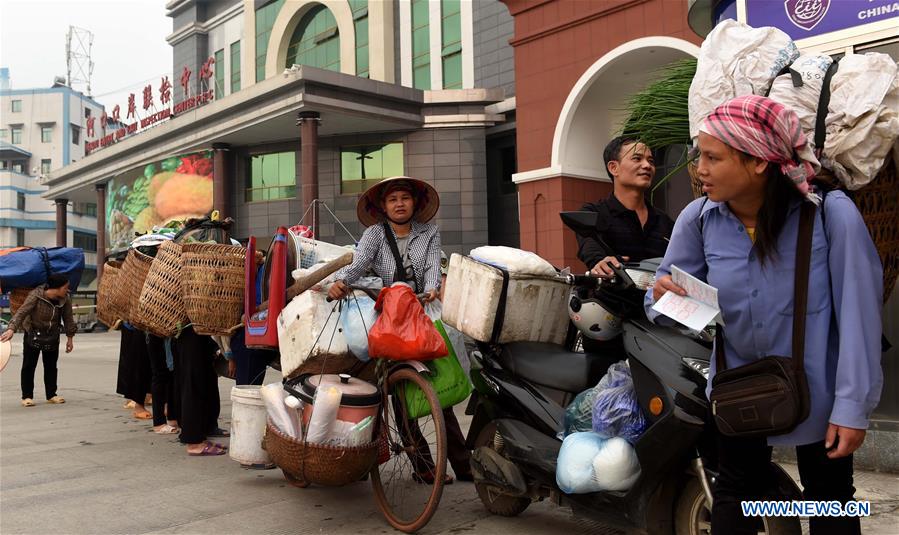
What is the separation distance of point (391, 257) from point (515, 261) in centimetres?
114

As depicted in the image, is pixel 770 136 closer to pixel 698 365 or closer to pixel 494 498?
pixel 698 365

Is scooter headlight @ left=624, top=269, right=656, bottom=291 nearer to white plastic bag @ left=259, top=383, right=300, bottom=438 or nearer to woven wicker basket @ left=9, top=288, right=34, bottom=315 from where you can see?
white plastic bag @ left=259, top=383, right=300, bottom=438

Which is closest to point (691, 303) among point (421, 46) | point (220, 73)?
point (421, 46)

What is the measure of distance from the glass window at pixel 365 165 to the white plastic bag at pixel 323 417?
22149mm

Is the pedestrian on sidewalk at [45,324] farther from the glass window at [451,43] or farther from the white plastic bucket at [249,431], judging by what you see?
the glass window at [451,43]

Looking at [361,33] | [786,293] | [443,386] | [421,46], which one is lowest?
[443,386]

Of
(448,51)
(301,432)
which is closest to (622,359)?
(301,432)

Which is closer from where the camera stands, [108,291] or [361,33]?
[108,291]

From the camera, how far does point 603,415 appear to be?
2.96 meters

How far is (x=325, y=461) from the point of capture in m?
3.54

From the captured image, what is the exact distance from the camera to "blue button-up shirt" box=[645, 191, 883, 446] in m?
1.95

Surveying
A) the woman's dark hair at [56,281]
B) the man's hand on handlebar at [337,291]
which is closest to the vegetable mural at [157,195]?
the woman's dark hair at [56,281]

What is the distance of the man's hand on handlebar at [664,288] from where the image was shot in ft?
7.25

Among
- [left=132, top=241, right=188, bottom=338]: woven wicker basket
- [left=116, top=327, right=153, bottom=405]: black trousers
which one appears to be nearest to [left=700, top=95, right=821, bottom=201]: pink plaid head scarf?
[left=132, top=241, right=188, bottom=338]: woven wicker basket
